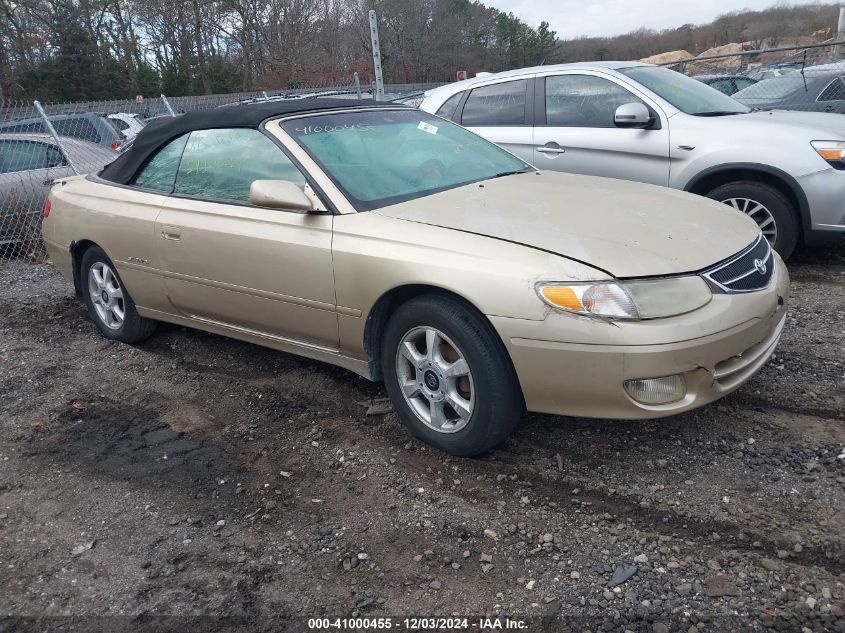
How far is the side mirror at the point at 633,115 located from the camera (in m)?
5.69

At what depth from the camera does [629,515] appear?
2.84 meters

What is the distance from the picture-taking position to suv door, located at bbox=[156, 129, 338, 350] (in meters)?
3.64

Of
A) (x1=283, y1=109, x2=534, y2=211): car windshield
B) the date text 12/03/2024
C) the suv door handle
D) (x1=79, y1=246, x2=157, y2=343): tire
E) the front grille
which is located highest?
(x1=283, y1=109, x2=534, y2=211): car windshield

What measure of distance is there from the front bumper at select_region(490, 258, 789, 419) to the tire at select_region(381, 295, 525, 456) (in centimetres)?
10

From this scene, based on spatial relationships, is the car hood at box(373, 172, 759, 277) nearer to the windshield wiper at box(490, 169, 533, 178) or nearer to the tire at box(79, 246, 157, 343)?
the windshield wiper at box(490, 169, 533, 178)

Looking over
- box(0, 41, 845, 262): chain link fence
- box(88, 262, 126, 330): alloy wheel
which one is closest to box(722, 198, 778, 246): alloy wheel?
box(0, 41, 845, 262): chain link fence

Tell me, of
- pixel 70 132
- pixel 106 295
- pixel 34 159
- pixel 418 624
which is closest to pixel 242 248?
pixel 106 295

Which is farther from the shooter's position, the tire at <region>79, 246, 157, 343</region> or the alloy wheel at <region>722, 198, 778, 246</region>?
the alloy wheel at <region>722, 198, 778, 246</region>

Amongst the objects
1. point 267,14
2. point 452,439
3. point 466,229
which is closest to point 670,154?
point 466,229

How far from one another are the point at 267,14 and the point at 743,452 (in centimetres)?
3944

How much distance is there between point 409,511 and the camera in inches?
118

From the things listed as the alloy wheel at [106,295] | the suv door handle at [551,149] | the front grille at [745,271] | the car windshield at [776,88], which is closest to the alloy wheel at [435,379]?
the front grille at [745,271]

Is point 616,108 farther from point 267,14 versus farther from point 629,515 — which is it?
point 267,14

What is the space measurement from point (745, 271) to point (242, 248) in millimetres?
2517
